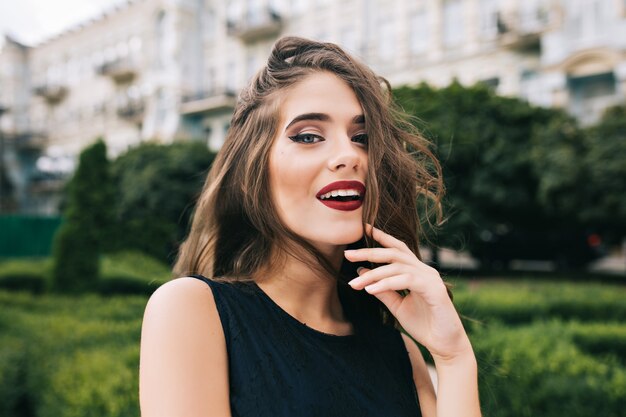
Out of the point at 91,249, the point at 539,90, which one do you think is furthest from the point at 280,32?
the point at 91,249

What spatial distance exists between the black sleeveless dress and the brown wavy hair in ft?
0.59

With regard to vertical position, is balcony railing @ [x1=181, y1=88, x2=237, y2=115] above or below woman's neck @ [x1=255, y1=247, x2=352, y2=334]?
above

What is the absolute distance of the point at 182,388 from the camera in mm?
1218

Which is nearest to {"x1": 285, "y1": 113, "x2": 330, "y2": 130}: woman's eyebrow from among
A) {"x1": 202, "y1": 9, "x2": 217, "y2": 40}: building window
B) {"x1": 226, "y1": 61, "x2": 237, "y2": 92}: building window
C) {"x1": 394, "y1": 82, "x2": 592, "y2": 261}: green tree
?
{"x1": 394, "y1": 82, "x2": 592, "y2": 261}: green tree

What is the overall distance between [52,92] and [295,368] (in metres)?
44.7

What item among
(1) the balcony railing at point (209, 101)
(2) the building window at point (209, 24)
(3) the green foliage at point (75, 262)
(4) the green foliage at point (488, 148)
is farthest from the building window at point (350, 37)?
(3) the green foliage at point (75, 262)

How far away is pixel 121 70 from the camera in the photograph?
33656 mm

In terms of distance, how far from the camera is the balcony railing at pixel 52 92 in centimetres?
3988

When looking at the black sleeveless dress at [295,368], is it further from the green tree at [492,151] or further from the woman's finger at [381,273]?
the green tree at [492,151]

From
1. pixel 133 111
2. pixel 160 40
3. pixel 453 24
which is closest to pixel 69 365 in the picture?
pixel 453 24

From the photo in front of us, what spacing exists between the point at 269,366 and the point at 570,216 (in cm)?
1591

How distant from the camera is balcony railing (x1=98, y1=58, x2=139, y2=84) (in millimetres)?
33594

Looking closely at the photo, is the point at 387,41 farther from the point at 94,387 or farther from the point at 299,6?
the point at 94,387

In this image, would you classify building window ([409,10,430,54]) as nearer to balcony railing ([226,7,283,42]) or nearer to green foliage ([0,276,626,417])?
balcony railing ([226,7,283,42])
